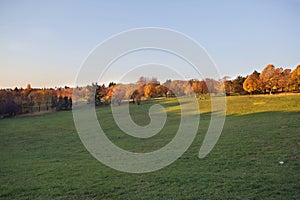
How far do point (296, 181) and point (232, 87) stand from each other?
4489cm

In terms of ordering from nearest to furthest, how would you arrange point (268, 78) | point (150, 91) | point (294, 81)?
point (150, 91), point (294, 81), point (268, 78)

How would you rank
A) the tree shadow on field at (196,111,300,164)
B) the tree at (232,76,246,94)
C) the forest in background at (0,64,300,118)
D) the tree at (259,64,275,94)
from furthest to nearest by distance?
the tree at (232,76,246,94) → the tree at (259,64,275,94) → the forest in background at (0,64,300,118) → the tree shadow on field at (196,111,300,164)

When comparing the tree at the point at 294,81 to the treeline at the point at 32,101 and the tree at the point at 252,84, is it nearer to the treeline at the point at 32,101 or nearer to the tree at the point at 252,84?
the tree at the point at 252,84

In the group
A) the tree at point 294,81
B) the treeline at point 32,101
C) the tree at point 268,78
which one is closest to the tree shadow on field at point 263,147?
the tree at point 294,81

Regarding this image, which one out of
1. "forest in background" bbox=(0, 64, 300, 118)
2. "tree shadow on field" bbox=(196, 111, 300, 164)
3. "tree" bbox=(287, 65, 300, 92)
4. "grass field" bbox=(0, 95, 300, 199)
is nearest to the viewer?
"grass field" bbox=(0, 95, 300, 199)

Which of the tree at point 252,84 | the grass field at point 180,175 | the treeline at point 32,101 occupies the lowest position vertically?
the grass field at point 180,175

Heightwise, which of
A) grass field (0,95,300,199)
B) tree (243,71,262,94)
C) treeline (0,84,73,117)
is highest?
tree (243,71,262,94)

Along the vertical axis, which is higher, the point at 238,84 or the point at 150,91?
the point at 238,84

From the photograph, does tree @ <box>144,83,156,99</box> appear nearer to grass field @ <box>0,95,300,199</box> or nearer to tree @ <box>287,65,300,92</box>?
grass field @ <box>0,95,300,199</box>

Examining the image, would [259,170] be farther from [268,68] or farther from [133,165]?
[268,68]

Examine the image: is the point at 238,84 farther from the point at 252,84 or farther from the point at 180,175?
the point at 180,175

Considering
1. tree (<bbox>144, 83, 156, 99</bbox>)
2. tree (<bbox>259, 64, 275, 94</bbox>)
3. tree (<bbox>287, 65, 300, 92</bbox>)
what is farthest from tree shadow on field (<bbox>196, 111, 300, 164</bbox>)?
tree (<bbox>259, 64, 275, 94</bbox>)

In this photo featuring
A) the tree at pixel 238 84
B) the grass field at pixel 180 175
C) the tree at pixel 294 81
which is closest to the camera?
the grass field at pixel 180 175

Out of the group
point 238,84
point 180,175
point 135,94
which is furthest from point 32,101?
point 180,175
